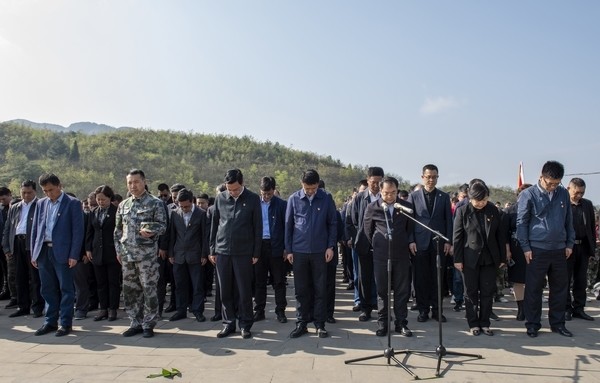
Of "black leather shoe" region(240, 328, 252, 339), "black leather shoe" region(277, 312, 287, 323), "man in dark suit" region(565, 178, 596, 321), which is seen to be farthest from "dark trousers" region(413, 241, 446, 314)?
"black leather shoe" region(240, 328, 252, 339)

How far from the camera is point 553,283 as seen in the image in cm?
557

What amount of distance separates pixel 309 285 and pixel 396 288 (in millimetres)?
1068

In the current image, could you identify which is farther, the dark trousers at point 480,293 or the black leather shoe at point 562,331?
the dark trousers at point 480,293

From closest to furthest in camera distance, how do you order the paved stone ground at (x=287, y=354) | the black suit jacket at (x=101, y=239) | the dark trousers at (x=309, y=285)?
the paved stone ground at (x=287, y=354) → the dark trousers at (x=309, y=285) → the black suit jacket at (x=101, y=239)

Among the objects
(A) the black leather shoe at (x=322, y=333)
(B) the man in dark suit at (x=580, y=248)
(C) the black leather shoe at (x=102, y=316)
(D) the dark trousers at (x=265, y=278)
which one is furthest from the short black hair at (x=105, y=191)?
(B) the man in dark suit at (x=580, y=248)

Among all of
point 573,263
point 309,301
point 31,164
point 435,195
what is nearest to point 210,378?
point 309,301

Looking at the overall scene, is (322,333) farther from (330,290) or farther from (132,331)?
(132,331)

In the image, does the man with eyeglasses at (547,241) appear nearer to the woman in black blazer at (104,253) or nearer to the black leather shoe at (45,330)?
the woman in black blazer at (104,253)

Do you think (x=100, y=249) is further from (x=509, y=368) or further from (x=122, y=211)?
(x=509, y=368)

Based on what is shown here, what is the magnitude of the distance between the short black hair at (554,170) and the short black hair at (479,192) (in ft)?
2.33

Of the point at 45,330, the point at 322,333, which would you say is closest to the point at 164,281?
the point at 45,330

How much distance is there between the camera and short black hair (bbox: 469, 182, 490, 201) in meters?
5.55

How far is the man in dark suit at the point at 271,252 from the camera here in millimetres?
6492

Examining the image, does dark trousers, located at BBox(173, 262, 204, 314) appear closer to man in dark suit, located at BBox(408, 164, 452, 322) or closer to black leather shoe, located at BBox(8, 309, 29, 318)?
black leather shoe, located at BBox(8, 309, 29, 318)
